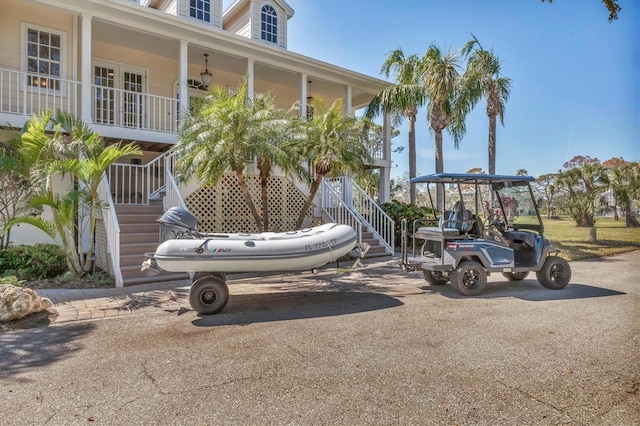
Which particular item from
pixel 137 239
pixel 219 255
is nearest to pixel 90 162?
pixel 137 239

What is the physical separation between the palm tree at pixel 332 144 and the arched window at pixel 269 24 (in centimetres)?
663

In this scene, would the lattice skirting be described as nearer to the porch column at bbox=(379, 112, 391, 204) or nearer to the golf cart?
the porch column at bbox=(379, 112, 391, 204)

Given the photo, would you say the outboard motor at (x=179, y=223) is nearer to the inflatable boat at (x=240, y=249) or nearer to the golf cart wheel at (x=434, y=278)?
the inflatable boat at (x=240, y=249)

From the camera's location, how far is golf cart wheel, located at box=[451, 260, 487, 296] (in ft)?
20.4

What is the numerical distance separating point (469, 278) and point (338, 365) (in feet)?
11.8

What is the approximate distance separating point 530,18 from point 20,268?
29.6ft

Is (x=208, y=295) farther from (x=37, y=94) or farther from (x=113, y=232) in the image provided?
(x=37, y=94)

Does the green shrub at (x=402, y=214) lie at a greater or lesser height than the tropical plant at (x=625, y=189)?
lesser

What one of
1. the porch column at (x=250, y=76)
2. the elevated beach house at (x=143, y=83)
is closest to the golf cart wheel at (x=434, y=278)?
the elevated beach house at (x=143, y=83)

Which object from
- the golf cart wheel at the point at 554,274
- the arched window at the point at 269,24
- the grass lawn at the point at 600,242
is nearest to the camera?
the golf cart wheel at the point at 554,274

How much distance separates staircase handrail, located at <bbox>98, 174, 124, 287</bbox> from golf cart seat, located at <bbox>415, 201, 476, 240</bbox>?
5.41m

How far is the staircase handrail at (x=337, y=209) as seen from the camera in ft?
36.2

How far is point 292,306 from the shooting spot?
5621 millimetres

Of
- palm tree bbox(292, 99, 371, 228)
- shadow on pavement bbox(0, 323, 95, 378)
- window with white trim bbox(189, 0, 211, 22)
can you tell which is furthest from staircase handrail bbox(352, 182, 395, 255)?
shadow on pavement bbox(0, 323, 95, 378)
